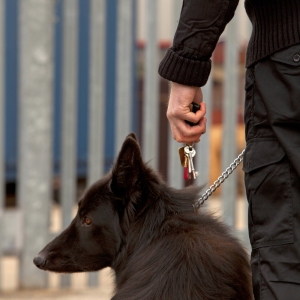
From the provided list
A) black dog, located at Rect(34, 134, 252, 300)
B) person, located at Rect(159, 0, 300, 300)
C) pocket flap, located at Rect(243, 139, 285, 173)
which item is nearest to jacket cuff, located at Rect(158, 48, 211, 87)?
person, located at Rect(159, 0, 300, 300)

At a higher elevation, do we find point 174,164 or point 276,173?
point 276,173

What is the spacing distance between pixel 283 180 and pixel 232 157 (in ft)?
11.0

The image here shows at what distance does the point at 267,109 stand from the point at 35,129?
10.7 ft

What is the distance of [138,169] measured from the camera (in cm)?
311

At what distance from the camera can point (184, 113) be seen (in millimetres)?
2539

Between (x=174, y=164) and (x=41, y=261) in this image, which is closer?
(x=41, y=261)

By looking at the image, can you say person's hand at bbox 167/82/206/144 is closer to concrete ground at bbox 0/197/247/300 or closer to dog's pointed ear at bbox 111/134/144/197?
dog's pointed ear at bbox 111/134/144/197

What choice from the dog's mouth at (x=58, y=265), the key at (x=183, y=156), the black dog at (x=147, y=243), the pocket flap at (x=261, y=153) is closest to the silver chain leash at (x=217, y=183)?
the black dog at (x=147, y=243)

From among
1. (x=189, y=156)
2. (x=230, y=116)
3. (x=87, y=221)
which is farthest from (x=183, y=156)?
(x=230, y=116)

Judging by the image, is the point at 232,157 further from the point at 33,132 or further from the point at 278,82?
the point at 278,82

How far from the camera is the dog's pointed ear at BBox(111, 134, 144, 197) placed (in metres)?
3.01

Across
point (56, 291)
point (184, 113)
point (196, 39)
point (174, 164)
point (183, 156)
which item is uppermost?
point (196, 39)

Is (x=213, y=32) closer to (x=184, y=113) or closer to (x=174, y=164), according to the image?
(x=184, y=113)

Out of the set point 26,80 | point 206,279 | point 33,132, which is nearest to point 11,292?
point 33,132
